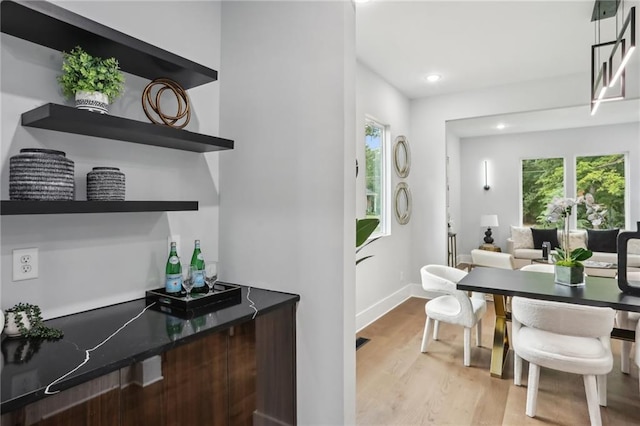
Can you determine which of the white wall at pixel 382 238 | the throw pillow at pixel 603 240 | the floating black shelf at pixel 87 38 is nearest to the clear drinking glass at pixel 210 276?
the floating black shelf at pixel 87 38

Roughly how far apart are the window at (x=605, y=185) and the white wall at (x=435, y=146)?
340 cm

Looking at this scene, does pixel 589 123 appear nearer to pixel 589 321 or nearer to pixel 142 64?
pixel 589 321

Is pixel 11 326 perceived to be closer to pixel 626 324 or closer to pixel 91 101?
pixel 91 101

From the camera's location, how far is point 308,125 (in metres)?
1.72

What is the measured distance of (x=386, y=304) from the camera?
13.8ft

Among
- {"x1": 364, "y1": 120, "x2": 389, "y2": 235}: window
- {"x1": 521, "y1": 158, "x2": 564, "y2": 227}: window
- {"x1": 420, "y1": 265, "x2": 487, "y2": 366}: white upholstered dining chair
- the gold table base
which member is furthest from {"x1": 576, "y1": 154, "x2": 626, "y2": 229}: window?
the gold table base

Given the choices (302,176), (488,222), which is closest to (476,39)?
(302,176)

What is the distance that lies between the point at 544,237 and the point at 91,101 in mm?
6940

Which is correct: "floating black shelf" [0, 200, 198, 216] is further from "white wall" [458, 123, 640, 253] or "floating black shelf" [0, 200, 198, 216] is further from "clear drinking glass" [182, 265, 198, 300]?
"white wall" [458, 123, 640, 253]

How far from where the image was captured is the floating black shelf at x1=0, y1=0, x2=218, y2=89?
1.15 metres

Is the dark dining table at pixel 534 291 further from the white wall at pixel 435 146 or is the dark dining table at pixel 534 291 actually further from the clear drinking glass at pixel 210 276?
the white wall at pixel 435 146

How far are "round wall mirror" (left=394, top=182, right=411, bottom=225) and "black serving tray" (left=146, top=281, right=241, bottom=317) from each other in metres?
3.12

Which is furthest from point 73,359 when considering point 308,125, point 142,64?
point 308,125

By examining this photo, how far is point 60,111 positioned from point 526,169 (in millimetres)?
7809
